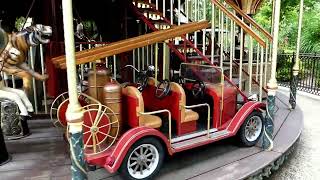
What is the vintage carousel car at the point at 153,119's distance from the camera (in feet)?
10.6

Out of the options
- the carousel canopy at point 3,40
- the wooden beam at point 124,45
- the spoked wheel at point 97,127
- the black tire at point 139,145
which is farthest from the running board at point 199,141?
the carousel canopy at point 3,40

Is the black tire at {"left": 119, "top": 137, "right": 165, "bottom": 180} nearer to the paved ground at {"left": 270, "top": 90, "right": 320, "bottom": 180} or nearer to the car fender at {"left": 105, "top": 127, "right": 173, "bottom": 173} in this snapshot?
the car fender at {"left": 105, "top": 127, "right": 173, "bottom": 173}

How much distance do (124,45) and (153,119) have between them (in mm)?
→ 940

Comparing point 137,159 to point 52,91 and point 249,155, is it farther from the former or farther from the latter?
point 52,91

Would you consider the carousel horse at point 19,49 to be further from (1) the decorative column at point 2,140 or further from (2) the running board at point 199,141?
(2) the running board at point 199,141

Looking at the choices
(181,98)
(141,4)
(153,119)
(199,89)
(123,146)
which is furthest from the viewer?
(141,4)

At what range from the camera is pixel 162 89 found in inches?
162

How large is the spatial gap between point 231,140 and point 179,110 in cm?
114

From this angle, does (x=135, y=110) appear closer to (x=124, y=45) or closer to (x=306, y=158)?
(x=124, y=45)

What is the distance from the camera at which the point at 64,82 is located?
554cm

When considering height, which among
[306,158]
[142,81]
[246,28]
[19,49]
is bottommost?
[306,158]

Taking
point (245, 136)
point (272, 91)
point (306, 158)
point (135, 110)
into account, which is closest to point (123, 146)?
point (135, 110)

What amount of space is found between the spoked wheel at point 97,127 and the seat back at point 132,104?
23cm

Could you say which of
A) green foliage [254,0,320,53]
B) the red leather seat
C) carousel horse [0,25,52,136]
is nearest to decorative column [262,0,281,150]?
the red leather seat
